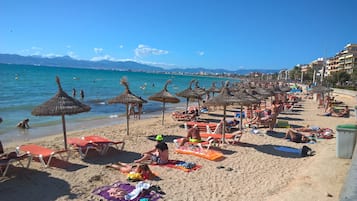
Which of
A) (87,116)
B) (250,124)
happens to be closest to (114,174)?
(250,124)

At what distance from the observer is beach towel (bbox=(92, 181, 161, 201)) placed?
523 cm

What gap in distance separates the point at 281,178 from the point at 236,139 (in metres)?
3.37

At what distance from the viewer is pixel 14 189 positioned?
5629mm

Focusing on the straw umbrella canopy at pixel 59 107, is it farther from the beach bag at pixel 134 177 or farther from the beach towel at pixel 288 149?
the beach towel at pixel 288 149

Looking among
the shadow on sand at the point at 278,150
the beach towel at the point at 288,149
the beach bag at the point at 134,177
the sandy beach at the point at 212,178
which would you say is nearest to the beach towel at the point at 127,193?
the sandy beach at the point at 212,178

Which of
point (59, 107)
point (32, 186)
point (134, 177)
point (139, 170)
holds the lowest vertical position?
point (32, 186)

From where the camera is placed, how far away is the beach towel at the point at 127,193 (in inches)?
206

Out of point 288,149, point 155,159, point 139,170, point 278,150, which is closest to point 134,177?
point 139,170

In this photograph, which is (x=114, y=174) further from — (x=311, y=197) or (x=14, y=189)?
(x=311, y=197)

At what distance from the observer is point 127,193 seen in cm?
541

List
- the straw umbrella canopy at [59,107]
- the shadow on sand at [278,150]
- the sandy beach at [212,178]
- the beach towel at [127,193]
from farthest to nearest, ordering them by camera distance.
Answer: the shadow on sand at [278,150]
the straw umbrella canopy at [59,107]
the sandy beach at [212,178]
the beach towel at [127,193]

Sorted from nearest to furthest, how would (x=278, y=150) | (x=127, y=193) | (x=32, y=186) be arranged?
(x=127, y=193)
(x=32, y=186)
(x=278, y=150)

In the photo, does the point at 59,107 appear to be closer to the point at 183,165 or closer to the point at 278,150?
the point at 183,165

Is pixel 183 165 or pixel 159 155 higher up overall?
pixel 159 155
